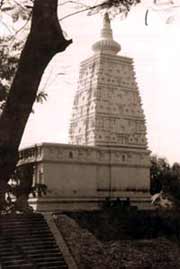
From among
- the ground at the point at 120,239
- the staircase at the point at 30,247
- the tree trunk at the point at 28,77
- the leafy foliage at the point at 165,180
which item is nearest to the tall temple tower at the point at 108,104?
the leafy foliage at the point at 165,180

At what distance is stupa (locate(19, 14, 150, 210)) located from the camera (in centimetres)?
2303

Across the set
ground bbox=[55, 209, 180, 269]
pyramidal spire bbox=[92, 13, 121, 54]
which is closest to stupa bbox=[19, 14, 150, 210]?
pyramidal spire bbox=[92, 13, 121, 54]

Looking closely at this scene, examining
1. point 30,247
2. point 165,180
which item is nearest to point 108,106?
point 165,180

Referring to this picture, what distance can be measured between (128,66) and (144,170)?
20.0ft

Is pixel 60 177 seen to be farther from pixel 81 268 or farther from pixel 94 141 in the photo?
pixel 81 268

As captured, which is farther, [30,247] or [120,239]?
[120,239]

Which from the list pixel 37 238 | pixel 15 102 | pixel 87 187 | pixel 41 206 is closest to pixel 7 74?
pixel 15 102

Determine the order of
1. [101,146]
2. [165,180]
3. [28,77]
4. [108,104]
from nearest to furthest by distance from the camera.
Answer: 1. [28,77]
2. [101,146]
3. [108,104]
4. [165,180]

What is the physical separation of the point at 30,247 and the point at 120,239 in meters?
5.03

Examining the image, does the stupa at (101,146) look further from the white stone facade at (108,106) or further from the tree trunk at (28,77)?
the tree trunk at (28,77)

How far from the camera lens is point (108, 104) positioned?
2667 centimetres

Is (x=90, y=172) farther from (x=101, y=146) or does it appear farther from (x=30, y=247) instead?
(x=30, y=247)

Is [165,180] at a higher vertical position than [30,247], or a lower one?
higher

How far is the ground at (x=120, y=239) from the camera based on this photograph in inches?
599
